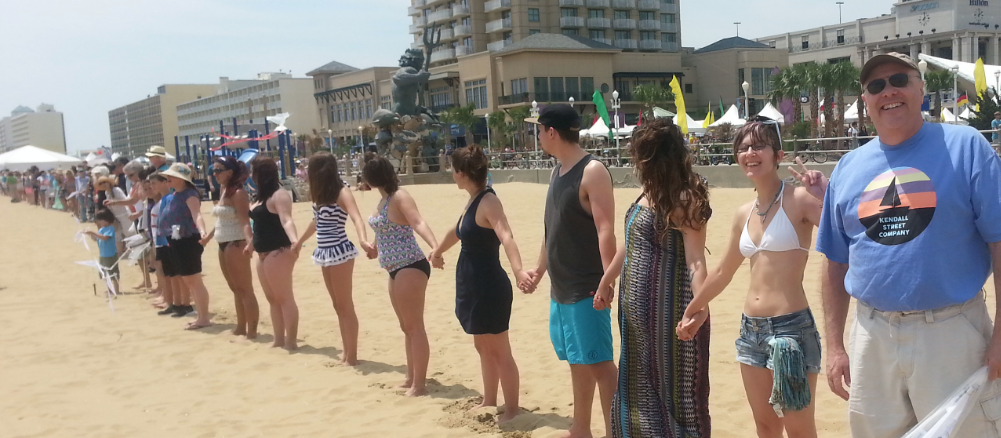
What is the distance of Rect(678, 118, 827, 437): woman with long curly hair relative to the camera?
2.80 meters

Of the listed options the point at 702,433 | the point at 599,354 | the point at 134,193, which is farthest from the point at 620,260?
the point at 134,193

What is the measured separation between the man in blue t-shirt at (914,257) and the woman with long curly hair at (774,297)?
0.35 metres

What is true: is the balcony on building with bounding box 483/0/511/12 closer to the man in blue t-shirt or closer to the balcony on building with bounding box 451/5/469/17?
the balcony on building with bounding box 451/5/469/17

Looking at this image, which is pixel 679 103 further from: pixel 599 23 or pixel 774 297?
pixel 599 23

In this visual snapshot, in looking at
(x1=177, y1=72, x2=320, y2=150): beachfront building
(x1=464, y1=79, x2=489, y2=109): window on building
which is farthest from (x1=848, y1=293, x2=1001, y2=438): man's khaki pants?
(x1=177, y1=72, x2=320, y2=150): beachfront building

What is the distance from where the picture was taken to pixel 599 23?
237 ft

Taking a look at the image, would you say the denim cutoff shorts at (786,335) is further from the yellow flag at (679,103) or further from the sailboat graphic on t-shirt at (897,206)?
the yellow flag at (679,103)

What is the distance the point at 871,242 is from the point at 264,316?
705 cm

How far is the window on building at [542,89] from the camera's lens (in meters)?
58.8

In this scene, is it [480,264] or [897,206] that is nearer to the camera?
[897,206]

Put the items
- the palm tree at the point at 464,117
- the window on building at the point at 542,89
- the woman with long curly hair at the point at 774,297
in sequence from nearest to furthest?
1. the woman with long curly hair at the point at 774,297
2. the window on building at the point at 542,89
3. the palm tree at the point at 464,117

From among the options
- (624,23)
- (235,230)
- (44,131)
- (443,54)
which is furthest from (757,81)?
(44,131)

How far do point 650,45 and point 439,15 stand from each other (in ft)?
66.9

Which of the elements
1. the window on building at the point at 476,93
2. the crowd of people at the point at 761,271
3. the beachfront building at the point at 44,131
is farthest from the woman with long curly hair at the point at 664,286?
the beachfront building at the point at 44,131
